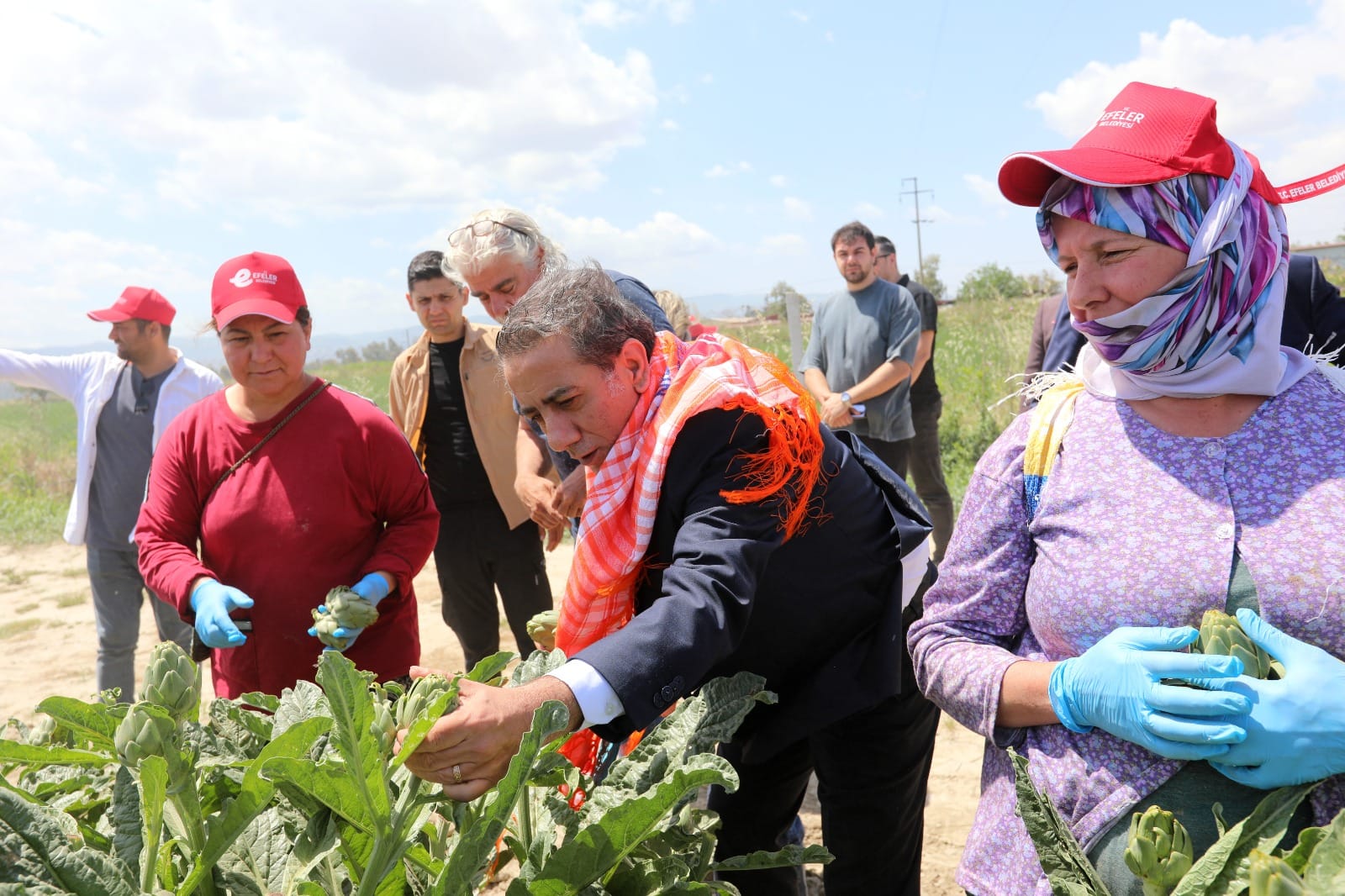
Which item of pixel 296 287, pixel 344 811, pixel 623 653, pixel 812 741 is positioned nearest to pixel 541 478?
pixel 296 287

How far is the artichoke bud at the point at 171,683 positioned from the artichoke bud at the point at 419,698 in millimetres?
321

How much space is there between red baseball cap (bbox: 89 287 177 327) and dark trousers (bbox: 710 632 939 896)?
316 cm

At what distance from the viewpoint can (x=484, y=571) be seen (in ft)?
12.4

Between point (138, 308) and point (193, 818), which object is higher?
point (138, 308)

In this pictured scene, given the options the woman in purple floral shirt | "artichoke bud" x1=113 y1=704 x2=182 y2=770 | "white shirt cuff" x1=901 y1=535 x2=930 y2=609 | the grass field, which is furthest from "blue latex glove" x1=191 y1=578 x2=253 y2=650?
the grass field

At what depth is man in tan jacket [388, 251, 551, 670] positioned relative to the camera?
362 centimetres

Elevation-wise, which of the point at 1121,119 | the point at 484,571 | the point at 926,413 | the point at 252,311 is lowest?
the point at 484,571

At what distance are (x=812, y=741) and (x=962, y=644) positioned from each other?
2.07 feet

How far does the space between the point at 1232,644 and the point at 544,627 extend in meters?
1.19

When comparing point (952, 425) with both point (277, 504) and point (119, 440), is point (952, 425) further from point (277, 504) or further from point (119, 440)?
point (277, 504)

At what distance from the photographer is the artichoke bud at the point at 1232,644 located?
1.12m

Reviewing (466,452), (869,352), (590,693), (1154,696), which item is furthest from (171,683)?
(869,352)

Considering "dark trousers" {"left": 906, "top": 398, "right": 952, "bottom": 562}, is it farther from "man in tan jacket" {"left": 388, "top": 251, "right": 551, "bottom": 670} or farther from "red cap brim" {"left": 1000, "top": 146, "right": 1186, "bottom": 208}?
"red cap brim" {"left": 1000, "top": 146, "right": 1186, "bottom": 208}

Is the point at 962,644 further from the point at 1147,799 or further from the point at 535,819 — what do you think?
the point at 535,819
